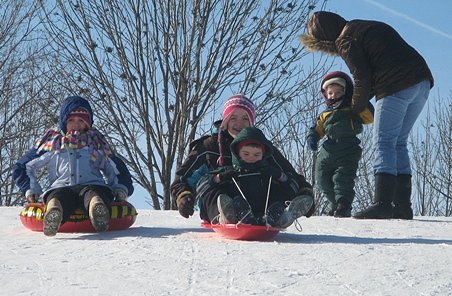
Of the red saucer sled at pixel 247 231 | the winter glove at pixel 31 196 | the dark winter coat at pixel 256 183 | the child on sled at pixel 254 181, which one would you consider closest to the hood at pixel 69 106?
the winter glove at pixel 31 196

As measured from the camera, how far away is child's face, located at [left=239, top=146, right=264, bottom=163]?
4.45 meters

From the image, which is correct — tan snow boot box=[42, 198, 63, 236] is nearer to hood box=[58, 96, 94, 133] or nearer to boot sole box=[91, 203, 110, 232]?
boot sole box=[91, 203, 110, 232]

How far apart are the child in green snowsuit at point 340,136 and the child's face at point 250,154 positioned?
183 centimetres

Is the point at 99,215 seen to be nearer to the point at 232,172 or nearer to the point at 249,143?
the point at 232,172

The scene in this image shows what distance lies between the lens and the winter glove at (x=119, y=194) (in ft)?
16.3

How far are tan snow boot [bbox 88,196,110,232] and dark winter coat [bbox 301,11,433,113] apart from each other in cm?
240

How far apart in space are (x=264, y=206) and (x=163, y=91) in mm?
6612

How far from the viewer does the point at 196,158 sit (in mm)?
4859

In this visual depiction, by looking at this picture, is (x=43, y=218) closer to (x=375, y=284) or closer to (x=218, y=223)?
(x=218, y=223)

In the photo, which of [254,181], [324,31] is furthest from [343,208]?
[254,181]

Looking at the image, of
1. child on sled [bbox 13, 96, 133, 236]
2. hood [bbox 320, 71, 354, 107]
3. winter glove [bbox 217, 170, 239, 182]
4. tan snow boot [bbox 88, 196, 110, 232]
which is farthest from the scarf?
hood [bbox 320, 71, 354, 107]

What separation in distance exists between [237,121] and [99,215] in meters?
1.13

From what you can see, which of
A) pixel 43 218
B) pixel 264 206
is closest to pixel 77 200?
pixel 43 218

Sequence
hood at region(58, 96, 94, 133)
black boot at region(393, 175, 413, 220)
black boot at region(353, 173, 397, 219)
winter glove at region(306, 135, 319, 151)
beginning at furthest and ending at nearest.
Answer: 1. winter glove at region(306, 135, 319, 151)
2. black boot at region(393, 175, 413, 220)
3. black boot at region(353, 173, 397, 219)
4. hood at region(58, 96, 94, 133)
